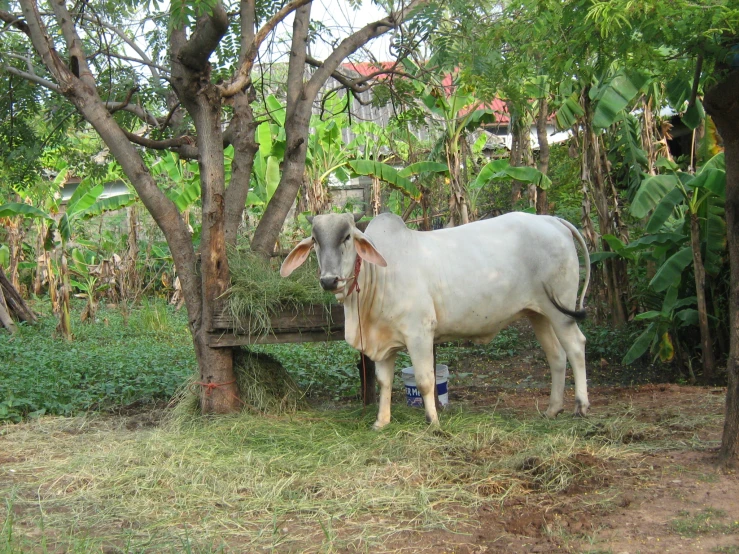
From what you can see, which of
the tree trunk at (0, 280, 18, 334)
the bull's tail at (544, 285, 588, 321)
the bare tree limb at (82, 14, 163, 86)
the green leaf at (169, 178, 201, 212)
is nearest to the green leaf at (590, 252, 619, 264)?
the bull's tail at (544, 285, 588, 321)

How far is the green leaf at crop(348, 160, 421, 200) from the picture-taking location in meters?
10.5

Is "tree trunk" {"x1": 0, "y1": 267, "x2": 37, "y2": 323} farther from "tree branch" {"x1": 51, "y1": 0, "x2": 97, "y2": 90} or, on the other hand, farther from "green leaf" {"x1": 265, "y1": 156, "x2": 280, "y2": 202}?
"tree branch" {"x1": 51, "y1": 0, "x2": 97, "y2": 90}

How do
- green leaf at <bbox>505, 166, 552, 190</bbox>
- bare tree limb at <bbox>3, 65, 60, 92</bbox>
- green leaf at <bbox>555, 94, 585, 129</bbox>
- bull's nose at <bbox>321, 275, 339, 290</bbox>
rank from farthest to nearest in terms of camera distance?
green leaf at <bbox>505, 166, 552, 190</bbox>
green leaf at <bbox>555, 94, 585, 129</bbox>
bare tree limb at <bbox>3, 65, 60, 92</bbox>
bull's nose at <bbox>321, 275, 339, 290</bbox>

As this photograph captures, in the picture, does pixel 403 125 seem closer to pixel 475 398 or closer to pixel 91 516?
pixel 475 398

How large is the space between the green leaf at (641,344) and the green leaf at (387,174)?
399 cm

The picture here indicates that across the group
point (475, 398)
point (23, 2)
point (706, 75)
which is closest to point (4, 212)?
point (23, 2)

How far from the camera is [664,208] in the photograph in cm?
752

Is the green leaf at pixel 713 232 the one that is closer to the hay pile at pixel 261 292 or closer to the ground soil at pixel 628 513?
the ground soil at pixel 628 513

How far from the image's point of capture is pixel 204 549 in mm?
3613

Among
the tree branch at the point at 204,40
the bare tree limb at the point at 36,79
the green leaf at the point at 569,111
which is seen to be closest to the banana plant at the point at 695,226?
the green leaf at the point at 569,111

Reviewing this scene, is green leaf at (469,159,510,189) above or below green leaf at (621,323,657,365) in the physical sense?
above

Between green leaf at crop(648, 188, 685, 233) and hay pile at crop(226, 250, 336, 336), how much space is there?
352 cm

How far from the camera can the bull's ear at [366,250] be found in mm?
5315

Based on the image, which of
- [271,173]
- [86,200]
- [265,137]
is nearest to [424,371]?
[265,137]
